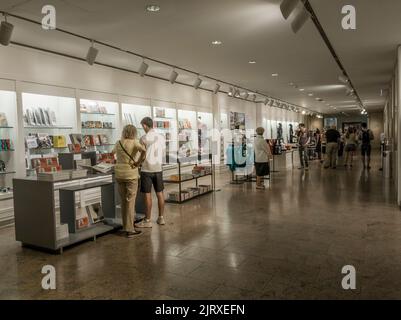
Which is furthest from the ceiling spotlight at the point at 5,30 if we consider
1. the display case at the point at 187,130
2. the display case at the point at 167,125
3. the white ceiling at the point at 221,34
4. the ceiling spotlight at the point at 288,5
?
the display case at the point at 187,130

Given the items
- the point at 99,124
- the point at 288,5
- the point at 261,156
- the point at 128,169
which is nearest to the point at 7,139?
the point at 99,124

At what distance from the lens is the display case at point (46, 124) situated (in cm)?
611

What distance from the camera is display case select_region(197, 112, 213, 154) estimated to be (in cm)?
1139

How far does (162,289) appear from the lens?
305 cm

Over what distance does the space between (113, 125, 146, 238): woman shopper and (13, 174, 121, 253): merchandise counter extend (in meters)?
0.33

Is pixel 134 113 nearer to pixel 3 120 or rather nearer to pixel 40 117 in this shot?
pixel 40 117

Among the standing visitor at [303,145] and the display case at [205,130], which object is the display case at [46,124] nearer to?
the display case at [205,130]

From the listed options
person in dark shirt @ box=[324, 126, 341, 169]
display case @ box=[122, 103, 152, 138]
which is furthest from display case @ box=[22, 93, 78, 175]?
person in dark shirt @ box=[324, 126, 341, 169]

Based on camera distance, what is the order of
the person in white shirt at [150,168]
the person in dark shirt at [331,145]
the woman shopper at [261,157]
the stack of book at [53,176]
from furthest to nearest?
the person in dark shirt at [331,145]
the woman shopper at [261,157]
the person in white shirt at [150,168]
the stack of book at [53,176]

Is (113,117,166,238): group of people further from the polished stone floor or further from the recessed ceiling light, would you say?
the recessed ceiling light

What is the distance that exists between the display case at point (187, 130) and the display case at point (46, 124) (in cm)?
394

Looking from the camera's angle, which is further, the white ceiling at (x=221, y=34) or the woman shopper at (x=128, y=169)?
the woman shopper at (x=128, y=169)
